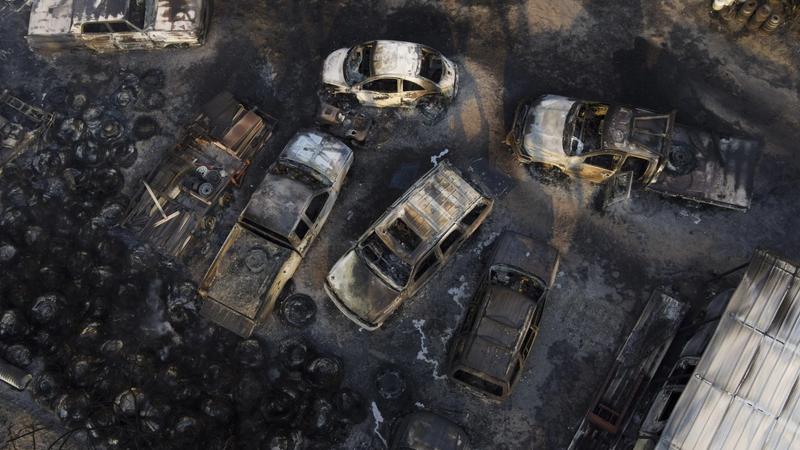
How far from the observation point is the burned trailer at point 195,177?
44.0 ft

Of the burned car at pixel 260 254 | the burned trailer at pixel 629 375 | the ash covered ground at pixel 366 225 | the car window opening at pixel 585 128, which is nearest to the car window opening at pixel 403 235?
the ash covered ground at pixel 366 225

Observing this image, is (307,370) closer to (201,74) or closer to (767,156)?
(201,74)

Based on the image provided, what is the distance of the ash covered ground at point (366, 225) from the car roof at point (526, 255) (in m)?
1.00

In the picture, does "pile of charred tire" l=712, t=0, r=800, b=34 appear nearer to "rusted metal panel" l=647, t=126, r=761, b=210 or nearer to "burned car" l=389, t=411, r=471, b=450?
"rusted metal panel" l=647, t=126, r=761, b=210

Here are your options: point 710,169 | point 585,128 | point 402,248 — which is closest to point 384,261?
point 402,248

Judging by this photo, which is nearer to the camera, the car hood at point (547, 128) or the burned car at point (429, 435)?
the burned car at point (429, 435)

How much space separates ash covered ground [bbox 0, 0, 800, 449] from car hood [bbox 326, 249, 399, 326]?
100cm

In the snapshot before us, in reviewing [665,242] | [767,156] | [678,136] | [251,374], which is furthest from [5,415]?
[767,156]

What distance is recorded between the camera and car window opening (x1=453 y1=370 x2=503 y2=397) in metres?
12.2

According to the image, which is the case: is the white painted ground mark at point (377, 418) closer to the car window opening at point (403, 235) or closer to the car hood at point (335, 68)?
the car window opening at point (403, 235)

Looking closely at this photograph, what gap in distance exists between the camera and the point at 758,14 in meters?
14.1

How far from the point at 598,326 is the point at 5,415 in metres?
13.9

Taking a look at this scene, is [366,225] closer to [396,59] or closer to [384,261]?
[384,261]

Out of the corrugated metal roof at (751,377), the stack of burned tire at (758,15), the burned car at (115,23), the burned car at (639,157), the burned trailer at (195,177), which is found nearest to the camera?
the corrugated metal roof at (751,377)
